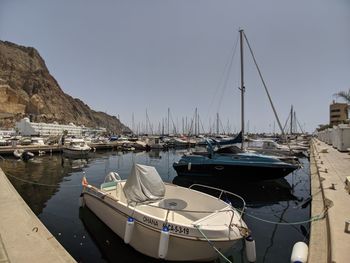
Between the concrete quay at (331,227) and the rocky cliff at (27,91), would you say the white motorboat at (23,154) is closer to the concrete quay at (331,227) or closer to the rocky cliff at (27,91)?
the concrete quay at (331,227)

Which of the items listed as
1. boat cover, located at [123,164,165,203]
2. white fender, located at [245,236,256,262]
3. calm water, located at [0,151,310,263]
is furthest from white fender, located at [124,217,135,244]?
white fender, located at [245,236,256,262]

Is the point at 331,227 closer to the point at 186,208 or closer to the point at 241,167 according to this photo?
the point at 186,208

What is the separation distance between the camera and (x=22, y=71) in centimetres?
13000

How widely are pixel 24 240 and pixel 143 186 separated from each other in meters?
3.70

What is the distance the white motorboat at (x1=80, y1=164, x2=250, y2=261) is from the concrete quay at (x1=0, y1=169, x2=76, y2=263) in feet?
6.67

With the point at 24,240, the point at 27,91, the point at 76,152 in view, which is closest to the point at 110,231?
the point at 24,240

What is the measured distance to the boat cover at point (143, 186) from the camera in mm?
8531

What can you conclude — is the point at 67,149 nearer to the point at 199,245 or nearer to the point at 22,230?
the point at 22,230

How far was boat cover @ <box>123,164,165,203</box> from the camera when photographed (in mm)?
8531

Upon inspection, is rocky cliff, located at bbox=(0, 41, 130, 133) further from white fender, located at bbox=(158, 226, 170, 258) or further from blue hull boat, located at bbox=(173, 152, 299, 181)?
white fender, located at bbox=(158, 226, 170, 258)

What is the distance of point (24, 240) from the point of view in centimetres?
629

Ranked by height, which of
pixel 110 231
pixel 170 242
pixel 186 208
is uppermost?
pixel 186 208

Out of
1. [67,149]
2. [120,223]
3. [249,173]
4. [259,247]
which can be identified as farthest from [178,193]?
[67,149]

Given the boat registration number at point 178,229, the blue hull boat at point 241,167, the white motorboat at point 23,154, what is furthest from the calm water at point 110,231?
the white motorboat at point 23,154
